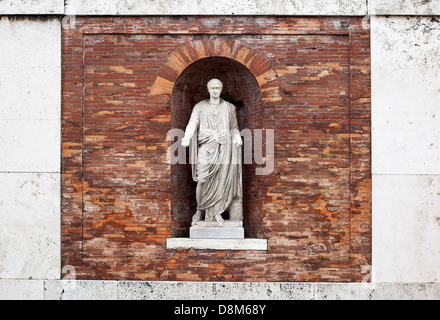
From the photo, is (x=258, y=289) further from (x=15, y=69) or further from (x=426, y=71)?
(x=15, y=69)

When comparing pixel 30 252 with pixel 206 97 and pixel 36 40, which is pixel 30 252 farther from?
pixel 206 97

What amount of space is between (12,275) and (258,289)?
11.9 ft

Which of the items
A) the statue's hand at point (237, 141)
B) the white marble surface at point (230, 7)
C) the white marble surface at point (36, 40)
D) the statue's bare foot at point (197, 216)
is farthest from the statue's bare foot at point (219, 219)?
the white marble surface at point (36, 40)

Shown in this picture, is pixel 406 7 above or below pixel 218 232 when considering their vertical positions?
above

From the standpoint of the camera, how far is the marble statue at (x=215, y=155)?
8.15 meters

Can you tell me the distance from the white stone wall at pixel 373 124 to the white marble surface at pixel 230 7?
0.01 metres

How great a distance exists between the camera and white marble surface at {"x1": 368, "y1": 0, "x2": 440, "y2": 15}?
7891 millimetres

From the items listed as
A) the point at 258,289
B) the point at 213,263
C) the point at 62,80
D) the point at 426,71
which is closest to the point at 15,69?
the point at 62,80

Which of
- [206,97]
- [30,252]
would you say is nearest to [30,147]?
[30,252]

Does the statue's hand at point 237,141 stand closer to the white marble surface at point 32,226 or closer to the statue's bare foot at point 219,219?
the statue's bare foot at point 219,219

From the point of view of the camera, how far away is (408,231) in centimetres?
788

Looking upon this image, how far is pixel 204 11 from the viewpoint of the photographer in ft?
26.1

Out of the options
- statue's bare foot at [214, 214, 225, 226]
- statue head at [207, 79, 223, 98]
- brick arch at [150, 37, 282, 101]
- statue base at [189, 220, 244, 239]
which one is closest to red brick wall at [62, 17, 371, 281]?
brick arch at [150, 37, 282, 101]

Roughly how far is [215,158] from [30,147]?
2753 mm
